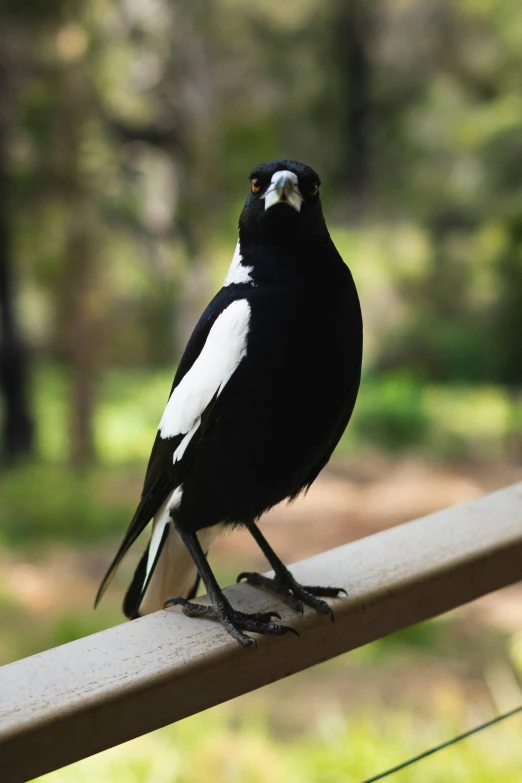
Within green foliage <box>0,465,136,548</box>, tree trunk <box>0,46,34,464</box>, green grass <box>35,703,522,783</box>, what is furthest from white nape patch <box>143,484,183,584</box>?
tree trunk <box>0,46,34,464</box>

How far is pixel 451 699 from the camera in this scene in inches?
99.0

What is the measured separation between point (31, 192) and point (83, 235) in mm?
304

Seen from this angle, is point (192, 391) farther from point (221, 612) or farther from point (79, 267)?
point (79, 267)

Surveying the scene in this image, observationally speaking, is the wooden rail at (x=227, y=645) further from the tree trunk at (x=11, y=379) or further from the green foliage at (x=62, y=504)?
the tree trunk at (x=11, y=379)

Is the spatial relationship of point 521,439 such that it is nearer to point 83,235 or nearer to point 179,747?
point 83,235

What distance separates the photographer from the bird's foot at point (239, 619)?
79cm

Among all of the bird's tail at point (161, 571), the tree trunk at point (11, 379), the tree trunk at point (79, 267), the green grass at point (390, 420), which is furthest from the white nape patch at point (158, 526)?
the tree trunk at point (11, 379)

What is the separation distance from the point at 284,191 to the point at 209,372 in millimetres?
177

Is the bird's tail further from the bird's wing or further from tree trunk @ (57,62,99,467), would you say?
tree trunk @ (57,62,99,467)

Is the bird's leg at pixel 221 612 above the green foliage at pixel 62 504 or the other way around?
the other way around

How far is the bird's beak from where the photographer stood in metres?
0.73

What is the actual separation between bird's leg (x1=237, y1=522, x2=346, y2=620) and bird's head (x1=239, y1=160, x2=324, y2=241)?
317mm

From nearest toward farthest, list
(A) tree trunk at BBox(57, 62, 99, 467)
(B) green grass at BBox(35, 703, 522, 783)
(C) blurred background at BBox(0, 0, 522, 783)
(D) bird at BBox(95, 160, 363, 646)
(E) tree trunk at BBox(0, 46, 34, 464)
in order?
(D) bird at BBox(95, 160, 363, 646) < (B) green grass at BBox(35, 703, 522, 783) < (C) blurred background at BBox(0, 0, 522, 783) < (A) tree trunk at BBox(57, 62, 99, 467) < (E) tree trunk at BBox(0, 46, 34, 464)

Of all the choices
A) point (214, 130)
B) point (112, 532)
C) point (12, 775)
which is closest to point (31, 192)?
point (214, 130)
